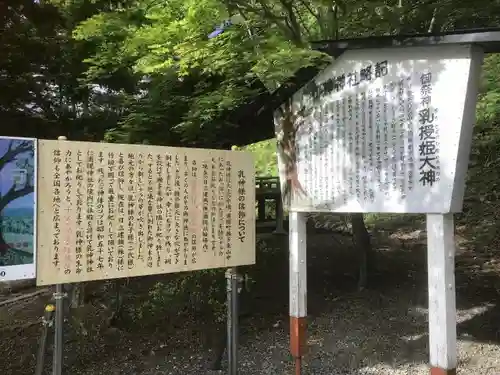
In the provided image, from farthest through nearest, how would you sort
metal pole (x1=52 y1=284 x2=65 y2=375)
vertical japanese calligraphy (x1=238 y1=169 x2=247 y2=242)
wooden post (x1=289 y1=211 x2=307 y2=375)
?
wooden post (x1=289 y1=211 x2=307 y2=375) < vertical japanese calligraphy (x1=238 y1=169 x2=247 y2=242) < metal pole (x1=52 y1=284 x2=65 y2=375)

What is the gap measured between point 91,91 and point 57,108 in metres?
0.58

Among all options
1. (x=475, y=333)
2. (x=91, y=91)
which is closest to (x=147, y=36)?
(x=91, y=91)

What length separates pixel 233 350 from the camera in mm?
4395

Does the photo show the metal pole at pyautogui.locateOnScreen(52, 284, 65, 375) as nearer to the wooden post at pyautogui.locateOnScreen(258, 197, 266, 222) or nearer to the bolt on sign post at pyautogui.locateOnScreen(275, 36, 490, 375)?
the bolt on sign post at pyautogui.locateOnScreen(275, 36, 490, 375)

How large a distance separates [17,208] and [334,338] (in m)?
4.47

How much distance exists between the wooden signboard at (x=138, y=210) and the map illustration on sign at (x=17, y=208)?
6 centimetres

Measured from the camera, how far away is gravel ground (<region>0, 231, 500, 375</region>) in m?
5.54

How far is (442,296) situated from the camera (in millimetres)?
3443

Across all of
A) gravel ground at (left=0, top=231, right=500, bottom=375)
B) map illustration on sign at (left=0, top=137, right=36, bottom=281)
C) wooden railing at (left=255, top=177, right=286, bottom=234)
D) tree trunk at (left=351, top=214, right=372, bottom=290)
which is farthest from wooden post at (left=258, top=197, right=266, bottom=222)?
map illustration on sign at (left=0, top=137, right=36, bottom=281)

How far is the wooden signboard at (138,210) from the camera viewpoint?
3410mm

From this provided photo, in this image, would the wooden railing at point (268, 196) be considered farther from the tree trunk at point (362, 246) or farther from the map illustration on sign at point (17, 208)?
the map illustration on sign at point (17, 208)

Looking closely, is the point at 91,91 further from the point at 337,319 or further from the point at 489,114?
the point at 489,114

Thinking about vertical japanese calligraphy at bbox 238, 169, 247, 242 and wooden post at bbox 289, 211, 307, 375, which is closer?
vertical japanese calligraphy at bbox 238, 169, 247, 242

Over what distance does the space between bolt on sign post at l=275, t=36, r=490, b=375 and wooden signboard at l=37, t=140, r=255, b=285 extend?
2.10ft
